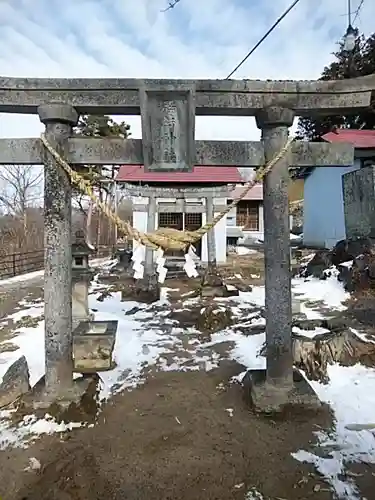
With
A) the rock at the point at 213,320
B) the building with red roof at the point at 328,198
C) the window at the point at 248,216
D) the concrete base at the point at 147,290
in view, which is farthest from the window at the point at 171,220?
the window at the point at 248,216

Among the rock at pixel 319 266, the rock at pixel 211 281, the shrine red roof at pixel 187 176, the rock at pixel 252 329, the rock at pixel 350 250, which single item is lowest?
the rock at pixel 252 329

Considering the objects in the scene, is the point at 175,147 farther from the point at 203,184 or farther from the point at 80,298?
the point at 203,184

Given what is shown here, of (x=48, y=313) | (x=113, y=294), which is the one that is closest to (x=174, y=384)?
(x=48, y=313)

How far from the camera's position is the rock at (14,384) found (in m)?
4.16

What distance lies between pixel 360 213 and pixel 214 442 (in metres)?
11.5

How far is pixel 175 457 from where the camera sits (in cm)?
323

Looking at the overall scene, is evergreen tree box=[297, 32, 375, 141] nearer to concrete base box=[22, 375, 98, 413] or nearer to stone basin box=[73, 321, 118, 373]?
stone basin box=[73, 321, 118, 373]

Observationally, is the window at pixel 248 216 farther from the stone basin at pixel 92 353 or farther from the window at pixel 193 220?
the stone basin at pixel 92 353

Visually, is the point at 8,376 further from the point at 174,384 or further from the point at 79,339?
the point at 174,384

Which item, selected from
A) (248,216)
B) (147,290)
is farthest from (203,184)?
(248,216)

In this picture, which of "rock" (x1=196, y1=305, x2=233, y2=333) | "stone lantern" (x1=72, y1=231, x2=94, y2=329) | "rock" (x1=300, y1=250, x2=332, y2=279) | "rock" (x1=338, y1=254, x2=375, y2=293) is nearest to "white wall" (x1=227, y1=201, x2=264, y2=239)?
"rock" (x1=300, y1=250, x2=332, y2=279)

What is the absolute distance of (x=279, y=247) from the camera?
411cm

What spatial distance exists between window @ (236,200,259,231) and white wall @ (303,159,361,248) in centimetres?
474

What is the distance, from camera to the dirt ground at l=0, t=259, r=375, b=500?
2.81 meters
